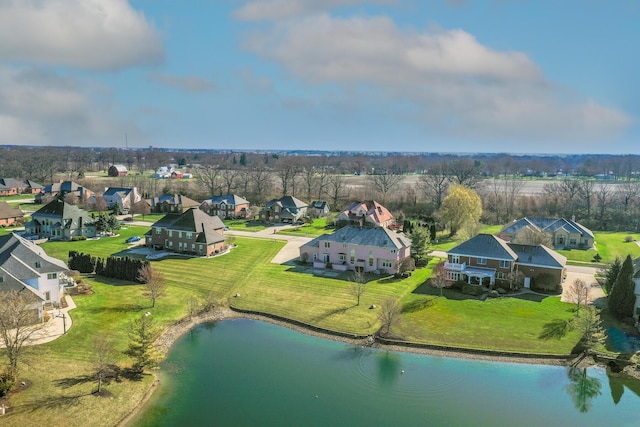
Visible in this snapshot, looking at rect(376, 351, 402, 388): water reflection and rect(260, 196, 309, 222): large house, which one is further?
rect(260, 196, 309, 222): large house

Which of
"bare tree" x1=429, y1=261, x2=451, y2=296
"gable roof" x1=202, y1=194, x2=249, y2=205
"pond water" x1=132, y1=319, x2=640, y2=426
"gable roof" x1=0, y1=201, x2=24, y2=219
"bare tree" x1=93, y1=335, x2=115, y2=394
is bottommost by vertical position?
"pond water" x1=132, y1=319, x2=640, y2=426

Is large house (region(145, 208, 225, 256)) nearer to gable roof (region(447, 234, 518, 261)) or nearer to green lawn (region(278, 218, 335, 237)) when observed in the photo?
green lawn (region(278, 218, 335, 237))

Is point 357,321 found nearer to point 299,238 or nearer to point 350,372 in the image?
point 350,372

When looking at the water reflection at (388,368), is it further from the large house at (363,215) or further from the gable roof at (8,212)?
the gable roof at (8,212)

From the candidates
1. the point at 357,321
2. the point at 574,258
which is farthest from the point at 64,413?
the point at 574,258

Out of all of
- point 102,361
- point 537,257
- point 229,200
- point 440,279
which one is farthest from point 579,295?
point 229,200

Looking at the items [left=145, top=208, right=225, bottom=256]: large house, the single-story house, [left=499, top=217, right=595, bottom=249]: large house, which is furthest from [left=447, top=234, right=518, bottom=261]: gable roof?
the single-story house

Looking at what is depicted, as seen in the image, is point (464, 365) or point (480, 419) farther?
point (464, 365)

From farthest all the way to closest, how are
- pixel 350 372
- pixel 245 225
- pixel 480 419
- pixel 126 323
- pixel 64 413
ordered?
pixel 245 225 → pixel 126 323 → pixel 350 372 → pixel 480 419 → pixel 64 413
